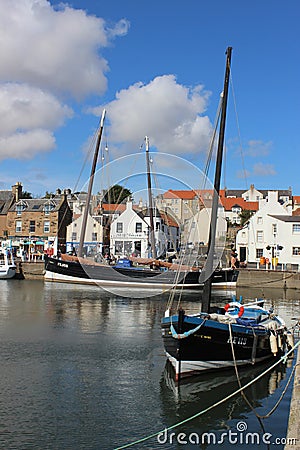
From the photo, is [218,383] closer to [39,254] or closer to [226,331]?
[226,331]

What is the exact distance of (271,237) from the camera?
73.9 metres

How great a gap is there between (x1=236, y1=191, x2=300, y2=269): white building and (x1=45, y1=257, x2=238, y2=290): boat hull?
11.4 metres

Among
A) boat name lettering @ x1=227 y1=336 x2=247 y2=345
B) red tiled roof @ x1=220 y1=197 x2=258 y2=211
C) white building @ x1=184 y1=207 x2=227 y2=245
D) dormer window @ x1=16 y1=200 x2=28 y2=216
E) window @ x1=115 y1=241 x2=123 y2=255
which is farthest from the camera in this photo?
red tiled roof @ x1=220 y1=197 x2=258 y2=211

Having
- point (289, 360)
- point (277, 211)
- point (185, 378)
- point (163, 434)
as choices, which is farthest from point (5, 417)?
point (277, 211)

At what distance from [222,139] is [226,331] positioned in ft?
32.9

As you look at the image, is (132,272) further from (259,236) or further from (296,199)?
(296,199)

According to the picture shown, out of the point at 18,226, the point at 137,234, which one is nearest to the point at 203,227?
the point at 137,234

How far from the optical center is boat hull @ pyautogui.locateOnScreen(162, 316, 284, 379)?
1806 cm

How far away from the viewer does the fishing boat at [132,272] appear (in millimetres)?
38344

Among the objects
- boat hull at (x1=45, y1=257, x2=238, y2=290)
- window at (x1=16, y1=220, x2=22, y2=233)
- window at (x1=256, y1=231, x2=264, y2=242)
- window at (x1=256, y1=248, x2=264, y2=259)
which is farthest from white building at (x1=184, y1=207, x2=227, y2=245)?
window at (x1=16, y1=220, x2=22, y2=233)

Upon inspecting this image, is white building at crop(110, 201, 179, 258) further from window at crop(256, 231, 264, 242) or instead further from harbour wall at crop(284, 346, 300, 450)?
window at crop(256, 231, 264, 242)

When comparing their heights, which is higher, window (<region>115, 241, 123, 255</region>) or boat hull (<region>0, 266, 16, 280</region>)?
window (<region>115, 241, 123, 255</region>)

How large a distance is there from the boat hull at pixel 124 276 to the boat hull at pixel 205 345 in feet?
41.4

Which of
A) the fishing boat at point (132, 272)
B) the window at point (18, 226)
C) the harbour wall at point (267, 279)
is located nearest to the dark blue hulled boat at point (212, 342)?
the fishing boat at point (132, 272)
